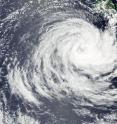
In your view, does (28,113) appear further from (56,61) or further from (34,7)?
(34,7)

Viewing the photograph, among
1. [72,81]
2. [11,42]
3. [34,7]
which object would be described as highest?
[34,7]

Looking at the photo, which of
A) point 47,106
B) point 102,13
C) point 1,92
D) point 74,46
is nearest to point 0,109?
point 1,92

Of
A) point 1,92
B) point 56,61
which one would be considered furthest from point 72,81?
point 1,92

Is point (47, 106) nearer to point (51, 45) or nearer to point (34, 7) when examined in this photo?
point (51, 45)

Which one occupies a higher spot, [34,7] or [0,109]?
[34,7]

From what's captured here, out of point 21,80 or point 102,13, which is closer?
point 21,80

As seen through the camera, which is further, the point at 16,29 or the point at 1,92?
the point at 16,29

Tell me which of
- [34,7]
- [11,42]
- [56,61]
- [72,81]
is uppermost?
[34,7]

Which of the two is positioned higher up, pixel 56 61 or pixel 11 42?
pixel 11 42
